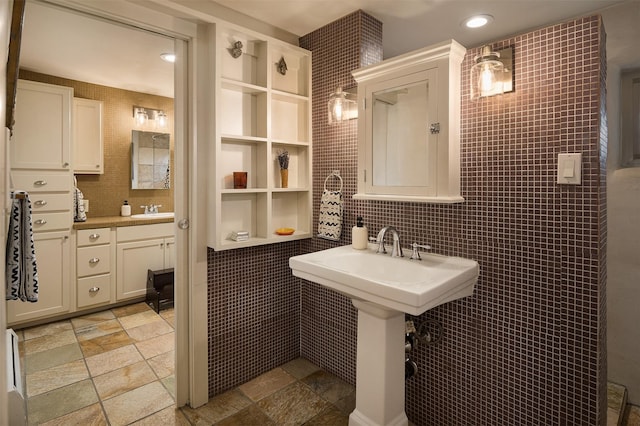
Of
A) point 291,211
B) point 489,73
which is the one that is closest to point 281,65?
point 291,211

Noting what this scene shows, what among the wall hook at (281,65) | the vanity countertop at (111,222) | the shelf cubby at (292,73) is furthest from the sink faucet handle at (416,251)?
the vanity countertop at (111,222)

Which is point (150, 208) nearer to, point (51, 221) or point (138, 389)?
point (51, 221)

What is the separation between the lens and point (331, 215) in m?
2.24

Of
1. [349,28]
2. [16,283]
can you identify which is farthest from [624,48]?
[16,283]

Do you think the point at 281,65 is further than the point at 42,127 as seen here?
No

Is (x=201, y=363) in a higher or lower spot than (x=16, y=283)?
lower

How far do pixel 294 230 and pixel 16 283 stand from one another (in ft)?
4.88

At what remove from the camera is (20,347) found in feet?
8.90

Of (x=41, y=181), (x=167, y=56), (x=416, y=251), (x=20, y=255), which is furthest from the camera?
(x=41, y=181)

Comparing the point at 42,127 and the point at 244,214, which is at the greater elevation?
the point at 42,127

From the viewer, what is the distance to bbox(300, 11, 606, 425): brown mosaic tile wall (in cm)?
142

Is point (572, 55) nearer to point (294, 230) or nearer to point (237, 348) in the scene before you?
point (294, 230)

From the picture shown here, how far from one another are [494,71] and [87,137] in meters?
3.60

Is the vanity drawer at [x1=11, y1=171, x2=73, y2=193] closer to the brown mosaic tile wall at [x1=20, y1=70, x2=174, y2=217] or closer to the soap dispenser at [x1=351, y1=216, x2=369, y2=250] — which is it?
the brown mosaic tile wall at [x1=20, y1=70, x2=174, y2=217]
